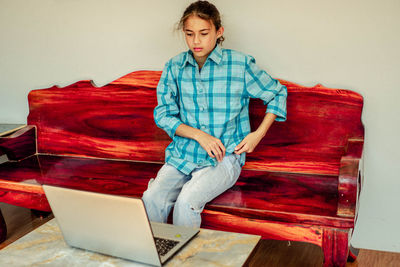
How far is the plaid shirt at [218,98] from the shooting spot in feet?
5.86

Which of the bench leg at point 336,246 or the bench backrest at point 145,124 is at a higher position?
the bench backrest at point 145,124

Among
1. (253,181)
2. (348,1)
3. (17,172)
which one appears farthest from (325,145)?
(17,172)

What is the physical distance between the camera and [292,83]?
6.47 feet

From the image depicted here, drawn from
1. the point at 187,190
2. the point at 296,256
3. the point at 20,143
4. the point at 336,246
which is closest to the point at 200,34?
the point at 187,190

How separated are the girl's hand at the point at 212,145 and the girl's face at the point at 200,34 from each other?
33 centimetres

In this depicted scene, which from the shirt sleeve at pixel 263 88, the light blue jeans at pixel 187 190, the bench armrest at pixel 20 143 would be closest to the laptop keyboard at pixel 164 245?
the light blue jeans at pixel 187 190

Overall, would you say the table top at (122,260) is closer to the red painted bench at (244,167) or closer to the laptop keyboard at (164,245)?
the laptop keyboard at (164,245)

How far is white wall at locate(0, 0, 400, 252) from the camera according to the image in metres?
1.87

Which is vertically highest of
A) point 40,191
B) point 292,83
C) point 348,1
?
point 348,1

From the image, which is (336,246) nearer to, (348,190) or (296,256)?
(348,190)

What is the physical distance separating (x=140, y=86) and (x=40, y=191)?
70cm

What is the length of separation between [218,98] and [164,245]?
2.58ft

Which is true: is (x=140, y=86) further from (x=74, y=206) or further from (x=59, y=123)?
(x=74, y=206)

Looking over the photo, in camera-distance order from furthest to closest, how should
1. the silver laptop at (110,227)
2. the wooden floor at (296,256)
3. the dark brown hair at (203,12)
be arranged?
the wooden floor at (296,256), the dark brown hair at (203,12), the silver laptop at (110,227)
